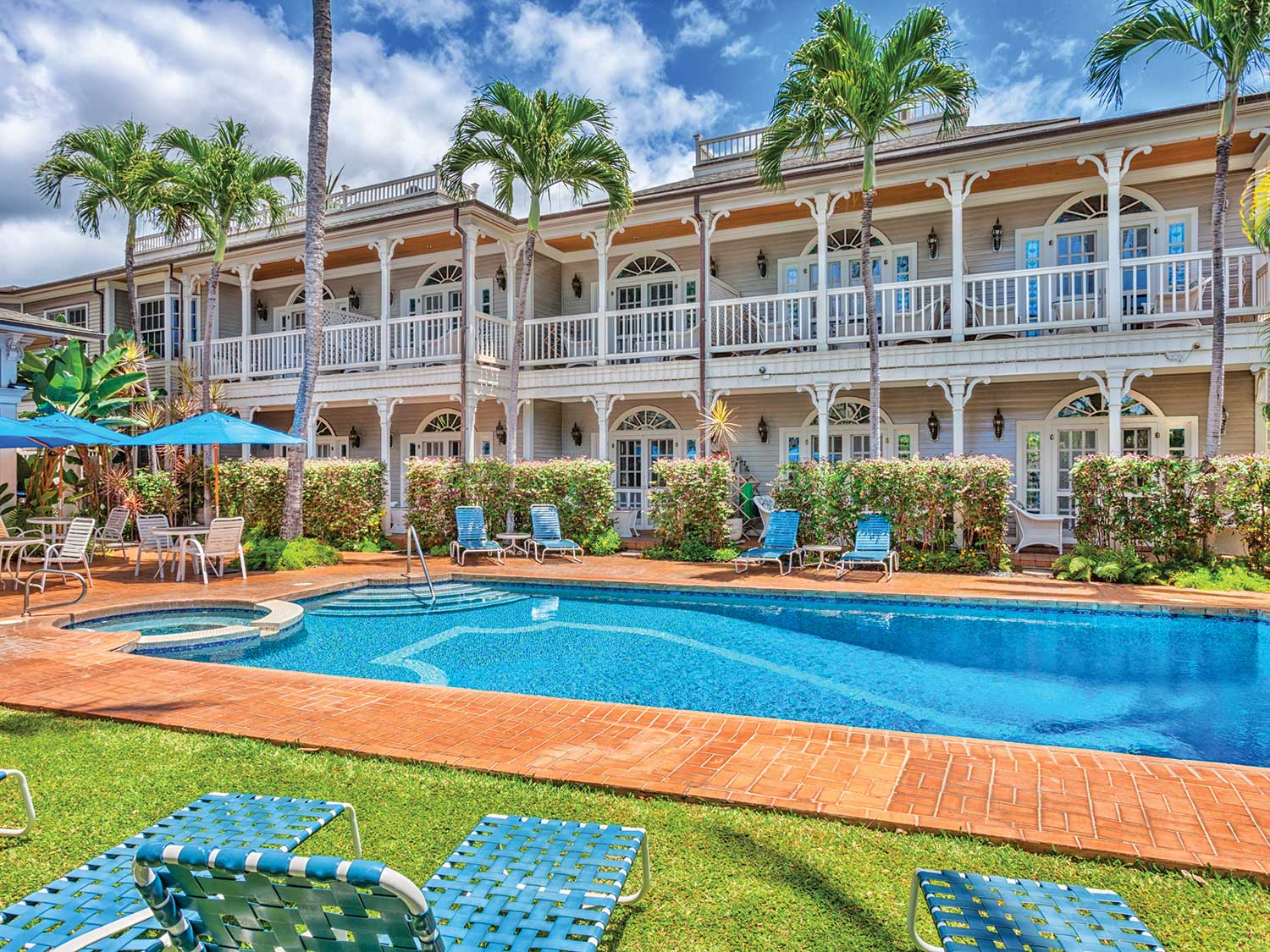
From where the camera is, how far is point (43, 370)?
16.5 meters

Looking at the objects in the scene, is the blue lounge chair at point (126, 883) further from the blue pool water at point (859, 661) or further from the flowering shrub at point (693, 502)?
the flowering shrub at point (693, 502)

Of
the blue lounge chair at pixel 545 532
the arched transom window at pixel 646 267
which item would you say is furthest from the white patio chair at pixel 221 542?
the arched transom window at pixel 646 267

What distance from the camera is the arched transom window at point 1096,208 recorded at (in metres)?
14.2

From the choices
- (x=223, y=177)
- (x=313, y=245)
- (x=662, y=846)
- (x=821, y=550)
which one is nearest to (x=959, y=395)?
(x=821, y=550)

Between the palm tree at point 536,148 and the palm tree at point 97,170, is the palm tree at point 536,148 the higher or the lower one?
the lower one

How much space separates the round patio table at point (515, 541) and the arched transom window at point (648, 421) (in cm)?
517

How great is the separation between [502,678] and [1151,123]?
13150 millimetres

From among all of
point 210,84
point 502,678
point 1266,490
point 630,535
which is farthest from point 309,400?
point 1266,490

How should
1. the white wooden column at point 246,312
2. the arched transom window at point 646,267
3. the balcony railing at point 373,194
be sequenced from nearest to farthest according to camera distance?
the arched transom window at point 646,267
the white wooden column at point 246,312
the balcony railing at point 373,194

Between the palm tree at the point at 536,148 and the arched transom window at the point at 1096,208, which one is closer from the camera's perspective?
the palm tree at the point at 536,148

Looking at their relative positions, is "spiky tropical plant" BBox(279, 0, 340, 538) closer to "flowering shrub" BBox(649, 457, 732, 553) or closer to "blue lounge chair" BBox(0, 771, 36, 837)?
"flowering shrub" BBox(649, 457, 732, 553)

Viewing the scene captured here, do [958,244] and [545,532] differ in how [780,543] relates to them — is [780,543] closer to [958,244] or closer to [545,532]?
[545,532]

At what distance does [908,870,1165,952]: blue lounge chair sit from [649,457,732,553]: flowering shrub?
10843mm

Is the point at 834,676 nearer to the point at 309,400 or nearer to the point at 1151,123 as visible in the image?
the point at 309,400
